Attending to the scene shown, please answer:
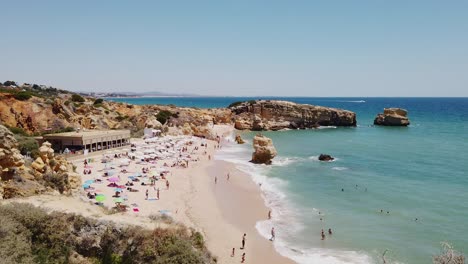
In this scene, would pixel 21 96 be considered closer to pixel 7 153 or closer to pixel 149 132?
pixel 149 132

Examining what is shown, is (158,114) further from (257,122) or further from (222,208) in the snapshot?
(222,208)

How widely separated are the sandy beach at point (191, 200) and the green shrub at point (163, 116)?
97.8ft

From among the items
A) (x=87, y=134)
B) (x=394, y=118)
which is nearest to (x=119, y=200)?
(x=87, y=134)

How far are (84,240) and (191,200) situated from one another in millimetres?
14303

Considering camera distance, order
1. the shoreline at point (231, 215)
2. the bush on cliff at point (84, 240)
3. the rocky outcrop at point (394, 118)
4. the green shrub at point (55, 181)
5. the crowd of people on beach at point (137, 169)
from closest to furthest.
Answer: the bush on cliff at point (84, 240) → the shoreline at point (231, 215) → the green shrub at point (55, 181) → the crowd of people on beach at point (137, 169) → the rocky outcrop at point (394, 118)

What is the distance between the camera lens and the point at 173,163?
4278cm

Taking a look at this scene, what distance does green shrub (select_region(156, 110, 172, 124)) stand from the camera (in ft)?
250

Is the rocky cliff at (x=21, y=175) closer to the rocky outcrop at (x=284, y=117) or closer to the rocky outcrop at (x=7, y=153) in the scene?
the rocky outcrop at (x=7, y=153)

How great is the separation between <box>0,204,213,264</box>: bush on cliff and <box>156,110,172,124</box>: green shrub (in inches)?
2434

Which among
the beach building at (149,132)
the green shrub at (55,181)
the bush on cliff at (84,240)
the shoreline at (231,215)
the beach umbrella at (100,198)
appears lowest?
the shoreline at (231,215)

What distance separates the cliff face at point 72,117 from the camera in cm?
4812

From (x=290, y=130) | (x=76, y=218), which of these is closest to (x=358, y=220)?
(x=76, y=218)

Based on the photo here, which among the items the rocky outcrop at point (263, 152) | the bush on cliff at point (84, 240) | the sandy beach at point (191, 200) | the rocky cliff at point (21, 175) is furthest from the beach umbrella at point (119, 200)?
the rocky outcrop at point (263, 152)

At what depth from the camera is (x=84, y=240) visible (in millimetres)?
14406
